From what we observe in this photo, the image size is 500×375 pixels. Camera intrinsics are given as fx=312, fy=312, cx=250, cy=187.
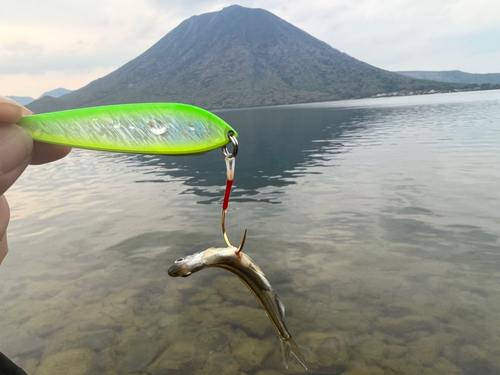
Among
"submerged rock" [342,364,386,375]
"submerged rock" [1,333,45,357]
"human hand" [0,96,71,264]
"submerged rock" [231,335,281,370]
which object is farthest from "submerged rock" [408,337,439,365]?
"submerged rock" [1,333,45,357]

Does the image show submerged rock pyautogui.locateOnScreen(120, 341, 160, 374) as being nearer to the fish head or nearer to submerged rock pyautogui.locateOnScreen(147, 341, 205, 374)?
submerged rock pyautogui.locateOnScreen(147, 341, 205, 374)

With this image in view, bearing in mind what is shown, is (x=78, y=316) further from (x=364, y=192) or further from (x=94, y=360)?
(x=364, y=192)

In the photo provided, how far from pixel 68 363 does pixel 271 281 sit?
16.9 feet

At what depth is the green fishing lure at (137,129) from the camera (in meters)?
2.21

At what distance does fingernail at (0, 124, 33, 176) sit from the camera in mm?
2316

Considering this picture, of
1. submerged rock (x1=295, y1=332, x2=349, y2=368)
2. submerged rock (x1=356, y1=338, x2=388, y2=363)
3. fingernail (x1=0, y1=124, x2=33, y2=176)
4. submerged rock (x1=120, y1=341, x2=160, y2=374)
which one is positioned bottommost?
submerged rock (x1=120, y1=341, x2=160, y2=374)

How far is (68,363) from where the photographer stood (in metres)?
6.44

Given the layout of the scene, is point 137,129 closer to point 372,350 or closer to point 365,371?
point 365,371

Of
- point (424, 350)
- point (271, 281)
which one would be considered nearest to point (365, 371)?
point (424, 350)

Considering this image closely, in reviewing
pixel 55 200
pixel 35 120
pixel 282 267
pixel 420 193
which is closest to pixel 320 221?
pixel 282 267

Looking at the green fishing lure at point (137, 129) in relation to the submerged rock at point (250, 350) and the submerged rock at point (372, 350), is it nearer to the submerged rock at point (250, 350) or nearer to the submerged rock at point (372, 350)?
the submerged rock at point (250, 350)

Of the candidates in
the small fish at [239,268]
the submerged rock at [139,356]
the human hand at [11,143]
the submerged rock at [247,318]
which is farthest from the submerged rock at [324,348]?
the human hand at [11,143]

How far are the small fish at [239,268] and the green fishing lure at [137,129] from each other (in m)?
0.95

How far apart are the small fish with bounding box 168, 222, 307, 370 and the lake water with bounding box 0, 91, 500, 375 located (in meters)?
3.24
